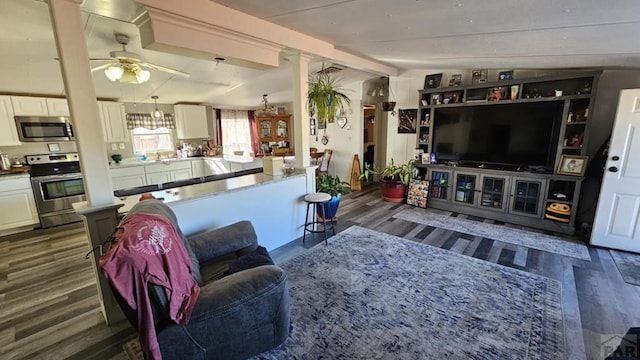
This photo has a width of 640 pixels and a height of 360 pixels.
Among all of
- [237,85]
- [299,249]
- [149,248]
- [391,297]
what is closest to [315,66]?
[237,85]

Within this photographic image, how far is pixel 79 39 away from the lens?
1718 millimetres

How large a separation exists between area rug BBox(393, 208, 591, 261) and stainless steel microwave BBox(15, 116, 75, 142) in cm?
549

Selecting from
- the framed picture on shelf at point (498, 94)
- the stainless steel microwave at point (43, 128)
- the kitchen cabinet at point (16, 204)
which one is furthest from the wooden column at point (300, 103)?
the kitchen cabinet at point (16, 204)

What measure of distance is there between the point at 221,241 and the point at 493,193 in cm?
411

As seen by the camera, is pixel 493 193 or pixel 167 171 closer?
pixel 493 193

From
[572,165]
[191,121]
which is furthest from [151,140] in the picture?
[572,165]

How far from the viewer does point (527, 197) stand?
3924mm

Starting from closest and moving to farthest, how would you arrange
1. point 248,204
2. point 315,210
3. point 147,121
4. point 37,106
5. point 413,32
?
point 413,32 < point 248,204 < point 315,210 < point 37,106 < point 147,121

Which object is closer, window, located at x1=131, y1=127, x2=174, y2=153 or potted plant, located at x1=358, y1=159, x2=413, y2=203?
potted plant, located at x1=358, y1=159, x2=413, y2=203

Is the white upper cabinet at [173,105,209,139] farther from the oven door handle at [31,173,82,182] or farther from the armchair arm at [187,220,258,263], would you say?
the armchair arm at [187,220,258,263]

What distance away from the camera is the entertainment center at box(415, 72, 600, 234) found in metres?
3.62

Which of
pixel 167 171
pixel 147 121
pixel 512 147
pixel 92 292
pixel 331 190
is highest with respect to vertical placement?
pixel 147 121

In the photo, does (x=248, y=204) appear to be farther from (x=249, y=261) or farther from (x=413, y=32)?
(x=413, y=32)

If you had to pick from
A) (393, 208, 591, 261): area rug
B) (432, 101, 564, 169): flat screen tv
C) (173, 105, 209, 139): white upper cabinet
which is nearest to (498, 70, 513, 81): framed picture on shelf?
(432, 101, 564, 169): flat screen tv
